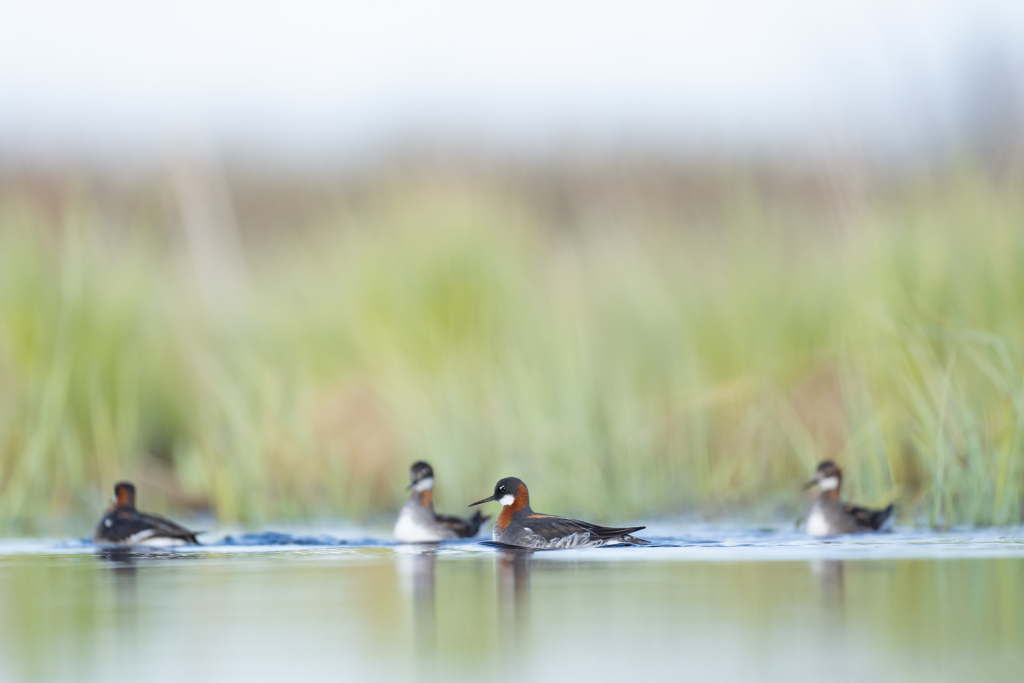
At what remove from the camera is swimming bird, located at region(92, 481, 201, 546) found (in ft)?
24.9

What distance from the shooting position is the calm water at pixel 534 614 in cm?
416

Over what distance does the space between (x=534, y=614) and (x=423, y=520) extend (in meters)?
2.84

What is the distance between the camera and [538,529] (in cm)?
736

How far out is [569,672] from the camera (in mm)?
4082

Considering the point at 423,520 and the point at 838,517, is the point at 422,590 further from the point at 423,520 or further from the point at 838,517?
the point at 838,517

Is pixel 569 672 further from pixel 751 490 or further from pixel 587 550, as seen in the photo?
pixel 751 490

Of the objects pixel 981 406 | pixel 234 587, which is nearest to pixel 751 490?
pixel 981 406

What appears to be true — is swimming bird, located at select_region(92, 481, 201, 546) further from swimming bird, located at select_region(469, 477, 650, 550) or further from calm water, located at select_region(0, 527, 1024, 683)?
swimming bird, located at select_region(469, 477, 650, 550)

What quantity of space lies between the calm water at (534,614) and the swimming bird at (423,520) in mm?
576

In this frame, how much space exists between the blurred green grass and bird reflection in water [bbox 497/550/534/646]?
1.55m

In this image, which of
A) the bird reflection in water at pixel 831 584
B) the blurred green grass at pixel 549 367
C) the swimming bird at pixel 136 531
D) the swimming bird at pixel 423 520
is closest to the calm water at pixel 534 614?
the bird reflection in water at pixel 831 584

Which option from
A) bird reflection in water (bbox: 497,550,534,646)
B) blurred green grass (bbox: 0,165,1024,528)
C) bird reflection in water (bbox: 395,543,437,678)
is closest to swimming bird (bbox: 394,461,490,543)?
bird reflection in water (bbox: 395,543,437,678)

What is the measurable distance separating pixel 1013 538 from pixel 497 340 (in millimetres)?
3989

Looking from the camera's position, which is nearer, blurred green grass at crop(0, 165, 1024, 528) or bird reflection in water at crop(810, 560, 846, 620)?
bird reflection in water at crop(810, 560, 846, 620)
